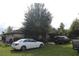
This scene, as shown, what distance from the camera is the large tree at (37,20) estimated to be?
179 inches

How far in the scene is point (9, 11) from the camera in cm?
464

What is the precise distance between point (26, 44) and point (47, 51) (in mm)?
446

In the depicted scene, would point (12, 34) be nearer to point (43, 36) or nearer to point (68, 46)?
point (43, 36)

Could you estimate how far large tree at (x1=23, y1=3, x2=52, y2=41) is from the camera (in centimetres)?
454

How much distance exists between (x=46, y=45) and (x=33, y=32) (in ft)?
1.18

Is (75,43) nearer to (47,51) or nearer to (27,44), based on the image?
(47,51)

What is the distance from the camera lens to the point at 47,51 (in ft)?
14.9

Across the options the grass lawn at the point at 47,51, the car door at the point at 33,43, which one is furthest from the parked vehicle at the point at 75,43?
the car door at the point at 33,43

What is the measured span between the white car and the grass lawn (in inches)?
3.6

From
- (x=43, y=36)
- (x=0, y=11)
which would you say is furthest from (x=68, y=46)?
(x=0, y=11)

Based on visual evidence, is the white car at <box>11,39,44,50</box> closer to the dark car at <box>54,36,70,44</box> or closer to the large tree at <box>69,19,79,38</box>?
the dark car at <box>54,36,70,44</box>

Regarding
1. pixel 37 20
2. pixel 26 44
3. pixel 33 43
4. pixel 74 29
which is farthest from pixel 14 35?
pixel 74 29

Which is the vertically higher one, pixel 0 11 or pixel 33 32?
pixel 0 11

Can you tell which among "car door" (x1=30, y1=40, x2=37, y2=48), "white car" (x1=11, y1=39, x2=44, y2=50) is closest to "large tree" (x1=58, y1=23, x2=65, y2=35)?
"white car" (x1=11, y1=39, x2=44, y2=50)
